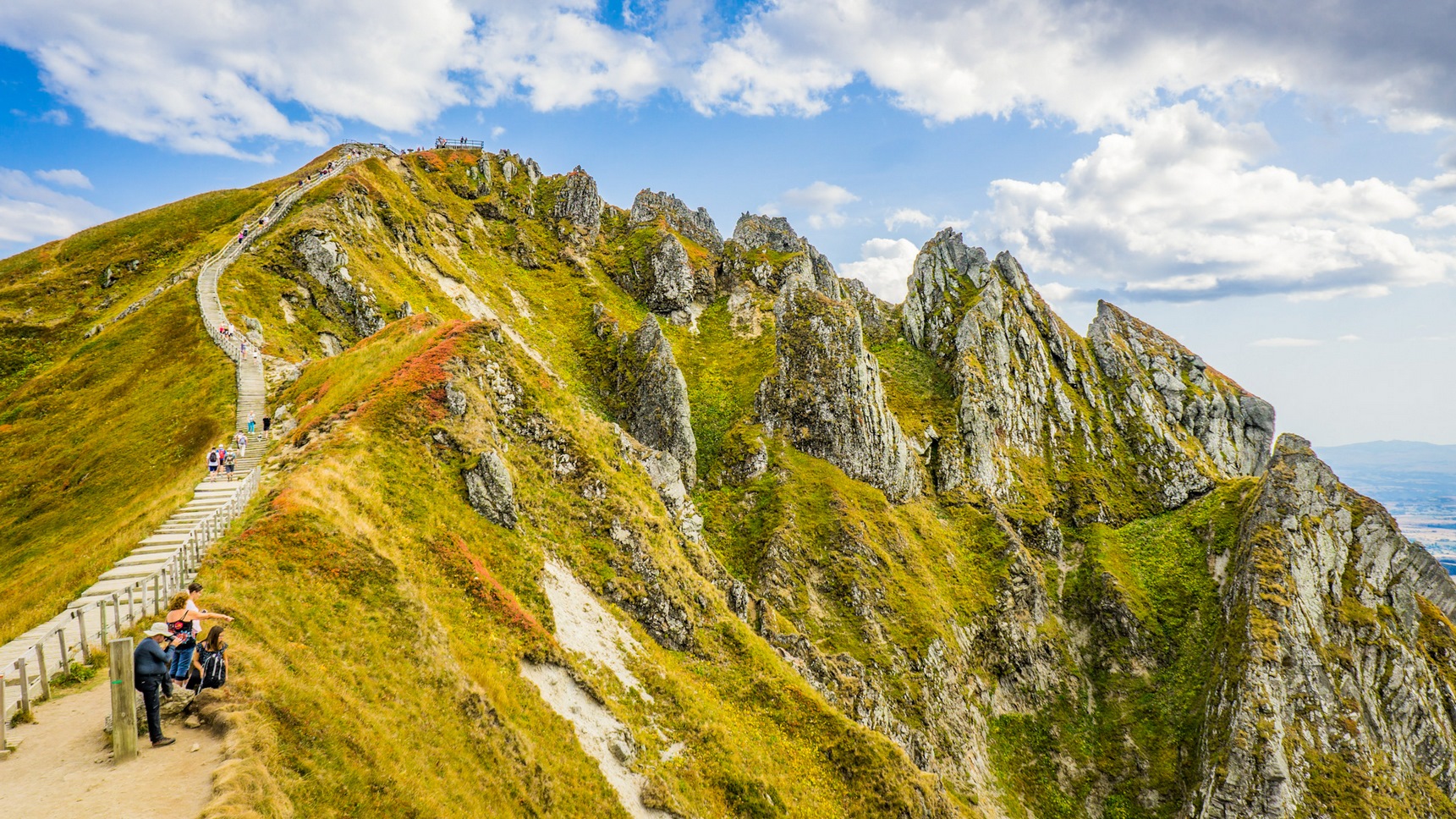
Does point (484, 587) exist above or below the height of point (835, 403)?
below

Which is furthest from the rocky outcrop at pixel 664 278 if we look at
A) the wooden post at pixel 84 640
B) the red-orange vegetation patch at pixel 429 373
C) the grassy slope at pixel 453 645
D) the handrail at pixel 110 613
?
the wooden post at pixel 84 640

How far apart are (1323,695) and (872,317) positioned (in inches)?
3166

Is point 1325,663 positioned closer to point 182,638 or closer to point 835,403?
point 835,403

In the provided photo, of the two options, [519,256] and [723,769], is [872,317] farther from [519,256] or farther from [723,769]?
[723,769]

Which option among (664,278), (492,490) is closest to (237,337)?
(492,490)

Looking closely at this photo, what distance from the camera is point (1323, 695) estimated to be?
5891 cm

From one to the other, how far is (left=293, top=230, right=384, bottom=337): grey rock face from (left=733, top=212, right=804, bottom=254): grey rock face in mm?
87465

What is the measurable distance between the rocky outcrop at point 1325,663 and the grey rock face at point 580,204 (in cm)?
10655

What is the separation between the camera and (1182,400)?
105 meters

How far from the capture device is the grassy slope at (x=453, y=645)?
16656 mm

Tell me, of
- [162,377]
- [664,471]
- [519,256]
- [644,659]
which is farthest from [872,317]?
[162,377]

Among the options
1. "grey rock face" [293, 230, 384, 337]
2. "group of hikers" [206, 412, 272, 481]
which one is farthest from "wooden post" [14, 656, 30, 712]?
"grey rock face" [293, 230, 384, 337]

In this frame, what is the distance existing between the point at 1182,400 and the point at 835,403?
2756 inches

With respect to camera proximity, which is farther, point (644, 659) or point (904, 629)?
point (904, 629)
